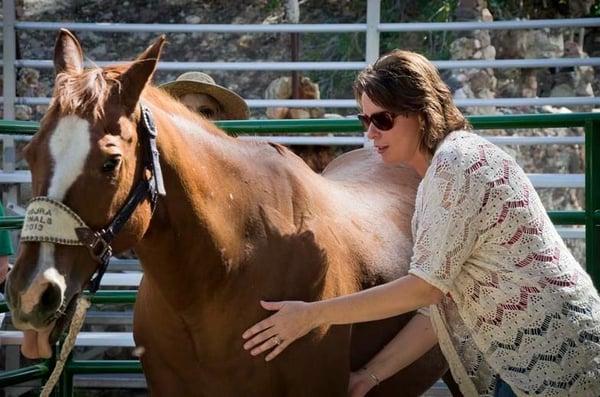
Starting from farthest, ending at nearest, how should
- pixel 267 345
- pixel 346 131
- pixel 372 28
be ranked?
pixel 372 28, pixel 346 131, pixel 267 345

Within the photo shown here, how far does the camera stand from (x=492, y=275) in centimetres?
279

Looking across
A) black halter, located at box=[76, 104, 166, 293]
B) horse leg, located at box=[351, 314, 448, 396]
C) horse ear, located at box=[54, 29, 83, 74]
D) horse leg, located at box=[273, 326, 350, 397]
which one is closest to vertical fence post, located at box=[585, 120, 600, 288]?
horse leg, located at box=[351, 314, 448, 396]

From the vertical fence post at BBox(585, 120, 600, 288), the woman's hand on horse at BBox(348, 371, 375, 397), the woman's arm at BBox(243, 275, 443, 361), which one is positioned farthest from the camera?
A: the vertical fence post at BBox(585, 120, 600, 288)

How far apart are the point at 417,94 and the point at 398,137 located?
0.14 m

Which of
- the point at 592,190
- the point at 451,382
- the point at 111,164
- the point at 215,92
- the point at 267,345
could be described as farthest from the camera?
the point at 215,92

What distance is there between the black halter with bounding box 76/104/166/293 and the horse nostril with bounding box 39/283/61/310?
0.53ft

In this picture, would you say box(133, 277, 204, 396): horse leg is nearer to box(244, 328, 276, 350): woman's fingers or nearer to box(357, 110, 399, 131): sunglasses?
box(244, 328, 276, 350): woman's fingers

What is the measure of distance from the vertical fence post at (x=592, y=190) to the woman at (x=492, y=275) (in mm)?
1490

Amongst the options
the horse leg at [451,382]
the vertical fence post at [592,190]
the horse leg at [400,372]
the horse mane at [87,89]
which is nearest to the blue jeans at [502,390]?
the horse leg at [400,372]

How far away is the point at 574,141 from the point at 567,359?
490cm

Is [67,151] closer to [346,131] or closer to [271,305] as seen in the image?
[271,305]

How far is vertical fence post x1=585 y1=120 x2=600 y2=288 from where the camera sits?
4293 mm

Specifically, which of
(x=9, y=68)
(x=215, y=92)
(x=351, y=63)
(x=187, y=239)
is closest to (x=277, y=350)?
(x=187, y=239)

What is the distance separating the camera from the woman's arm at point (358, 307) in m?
2.84
